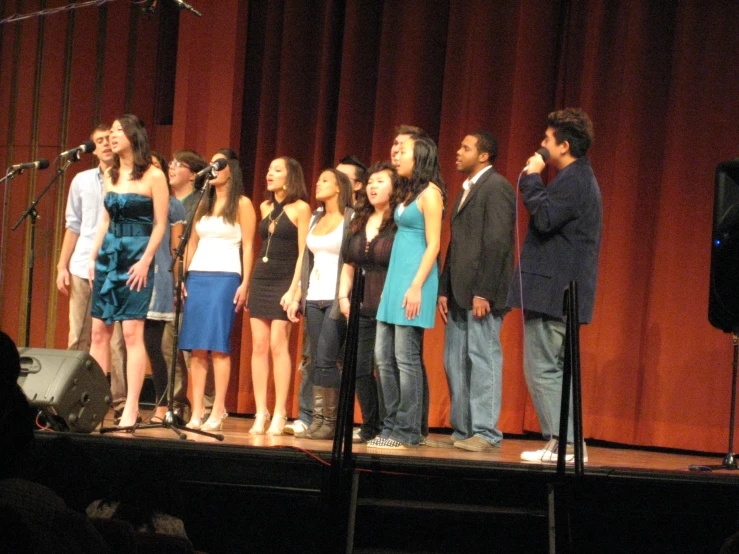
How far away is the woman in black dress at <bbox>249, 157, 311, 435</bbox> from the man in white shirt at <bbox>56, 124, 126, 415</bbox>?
941 millimetres

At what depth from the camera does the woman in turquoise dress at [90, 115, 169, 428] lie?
4.55 meters

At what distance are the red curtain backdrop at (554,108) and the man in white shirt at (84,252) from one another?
50 centimetres

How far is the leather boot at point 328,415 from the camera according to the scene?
4652mm

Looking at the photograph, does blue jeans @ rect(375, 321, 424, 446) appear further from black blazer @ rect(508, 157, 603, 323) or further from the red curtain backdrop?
the red curtain backdrop

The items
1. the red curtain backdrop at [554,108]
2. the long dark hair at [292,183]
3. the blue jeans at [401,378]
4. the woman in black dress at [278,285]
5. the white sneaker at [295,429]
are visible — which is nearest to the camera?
the blue jeans at [401,378]

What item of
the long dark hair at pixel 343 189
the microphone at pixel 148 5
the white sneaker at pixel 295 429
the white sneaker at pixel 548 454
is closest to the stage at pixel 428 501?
the white sneaker at pixel 548 454

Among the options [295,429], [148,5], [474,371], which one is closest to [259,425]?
[295,429]

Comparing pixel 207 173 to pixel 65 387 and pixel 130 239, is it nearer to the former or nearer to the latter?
pixel 130 239

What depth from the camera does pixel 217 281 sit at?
495 centimetres

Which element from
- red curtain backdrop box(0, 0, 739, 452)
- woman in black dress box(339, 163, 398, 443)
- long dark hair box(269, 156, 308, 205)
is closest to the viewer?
woman in black dress box(339, 163, 398, 443)

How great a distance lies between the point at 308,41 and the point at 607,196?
2.39 meters

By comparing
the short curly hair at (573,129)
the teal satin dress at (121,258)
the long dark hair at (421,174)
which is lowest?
the teal satin dress at (121,258)

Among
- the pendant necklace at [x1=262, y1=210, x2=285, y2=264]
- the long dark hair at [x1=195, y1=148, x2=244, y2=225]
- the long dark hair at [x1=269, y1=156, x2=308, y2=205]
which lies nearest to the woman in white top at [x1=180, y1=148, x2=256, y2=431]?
the long dark hair at [x1=195, y1=148, x2=244, y2=225]

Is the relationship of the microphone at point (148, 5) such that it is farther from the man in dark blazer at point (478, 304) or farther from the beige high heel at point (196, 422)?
the beige high heel at point (196, 422)
